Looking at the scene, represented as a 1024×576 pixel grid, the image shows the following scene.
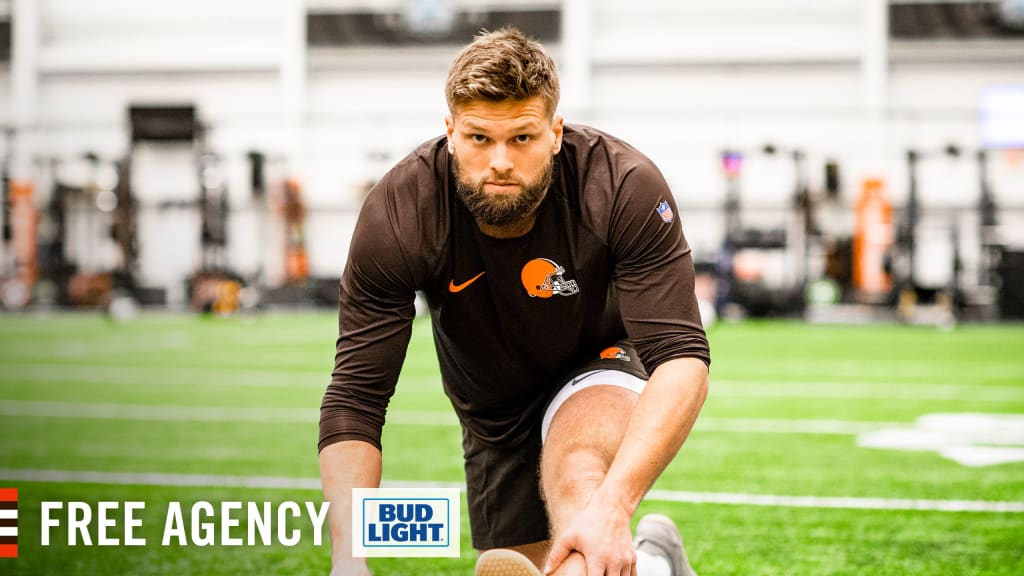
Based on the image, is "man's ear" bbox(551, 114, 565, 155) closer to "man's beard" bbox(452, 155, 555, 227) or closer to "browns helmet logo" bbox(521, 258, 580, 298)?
"man's beard" bbox(452, 155, 555, 227)

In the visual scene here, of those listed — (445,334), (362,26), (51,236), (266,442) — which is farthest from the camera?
(362,26)

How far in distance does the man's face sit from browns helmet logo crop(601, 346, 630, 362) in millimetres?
498

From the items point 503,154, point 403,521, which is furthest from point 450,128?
point 403,521

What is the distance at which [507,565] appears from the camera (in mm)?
1945

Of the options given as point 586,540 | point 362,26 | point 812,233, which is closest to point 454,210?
point 586,540

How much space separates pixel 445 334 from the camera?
102 inches

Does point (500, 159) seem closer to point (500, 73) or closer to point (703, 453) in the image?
point (500, 73)

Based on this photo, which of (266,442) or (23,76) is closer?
(266,442)

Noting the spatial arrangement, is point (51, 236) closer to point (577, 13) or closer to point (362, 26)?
point (362, 26)

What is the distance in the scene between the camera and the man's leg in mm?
2230

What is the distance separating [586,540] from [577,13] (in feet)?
66.6

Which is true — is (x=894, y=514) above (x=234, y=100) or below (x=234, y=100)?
below

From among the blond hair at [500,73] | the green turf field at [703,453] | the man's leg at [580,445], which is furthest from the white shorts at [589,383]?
the green turf field at [703,453]

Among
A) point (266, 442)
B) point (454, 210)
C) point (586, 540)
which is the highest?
point (454, 210)
